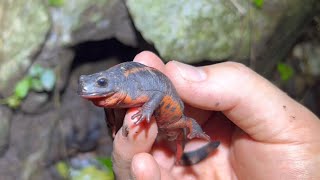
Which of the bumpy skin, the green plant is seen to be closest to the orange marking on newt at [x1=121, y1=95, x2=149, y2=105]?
the bumpy skin

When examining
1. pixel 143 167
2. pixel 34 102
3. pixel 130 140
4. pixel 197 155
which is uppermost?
pixel 130 140

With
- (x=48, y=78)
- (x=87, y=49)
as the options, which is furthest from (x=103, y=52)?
(x=48, y=78)

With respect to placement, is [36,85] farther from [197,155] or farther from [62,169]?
[197,155]

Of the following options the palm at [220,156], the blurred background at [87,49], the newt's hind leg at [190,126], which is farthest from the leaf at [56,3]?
Result: the newt's hind leg at [190,126]

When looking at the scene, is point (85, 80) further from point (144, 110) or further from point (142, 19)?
point (142, 19)

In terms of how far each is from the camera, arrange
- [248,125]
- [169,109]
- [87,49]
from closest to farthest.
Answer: [169,109], [248,125], [87,49]

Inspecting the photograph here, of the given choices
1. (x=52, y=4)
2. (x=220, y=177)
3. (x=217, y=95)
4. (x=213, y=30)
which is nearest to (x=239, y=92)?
(x=217, y=95)

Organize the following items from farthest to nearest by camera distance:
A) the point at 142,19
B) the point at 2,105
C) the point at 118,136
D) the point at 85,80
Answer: the point at 2,105
the point at 142,19
the point at 118,136
the point at 85,80
